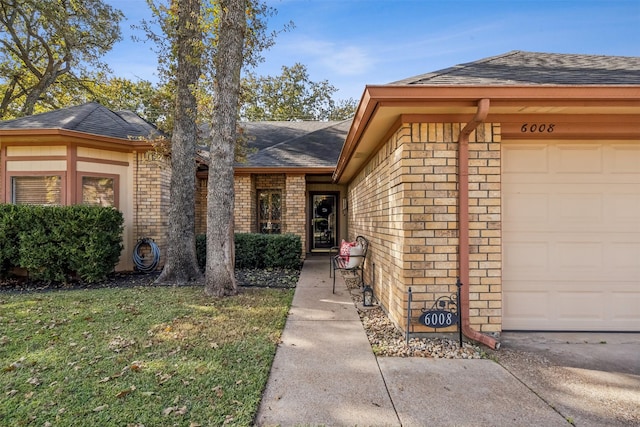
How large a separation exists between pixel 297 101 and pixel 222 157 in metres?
20.9

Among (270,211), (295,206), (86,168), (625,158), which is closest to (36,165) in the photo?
(86,168)

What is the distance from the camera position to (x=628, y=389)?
8.15ft

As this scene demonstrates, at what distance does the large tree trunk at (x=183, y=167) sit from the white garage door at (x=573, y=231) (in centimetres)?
566

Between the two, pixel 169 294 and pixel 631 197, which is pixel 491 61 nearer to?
pixel 631 197

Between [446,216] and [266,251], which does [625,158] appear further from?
[266,251]

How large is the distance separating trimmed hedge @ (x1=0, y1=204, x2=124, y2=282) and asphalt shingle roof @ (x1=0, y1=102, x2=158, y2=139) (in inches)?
80.4

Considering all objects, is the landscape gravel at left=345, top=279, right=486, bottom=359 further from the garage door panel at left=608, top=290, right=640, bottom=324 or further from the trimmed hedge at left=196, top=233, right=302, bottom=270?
the trimmed hedge at left=196, top=233, right=302, bottom=270

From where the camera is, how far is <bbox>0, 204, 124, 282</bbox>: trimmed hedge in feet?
19.7

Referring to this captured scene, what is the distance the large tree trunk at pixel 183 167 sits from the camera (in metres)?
6.41

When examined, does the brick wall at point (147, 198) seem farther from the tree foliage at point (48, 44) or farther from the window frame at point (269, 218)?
the tree foliage at point (48, 44)

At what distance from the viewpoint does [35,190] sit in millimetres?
7066

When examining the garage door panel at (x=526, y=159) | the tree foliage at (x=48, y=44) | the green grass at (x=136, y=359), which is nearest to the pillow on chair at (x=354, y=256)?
the green grass at (x=136, y=359)

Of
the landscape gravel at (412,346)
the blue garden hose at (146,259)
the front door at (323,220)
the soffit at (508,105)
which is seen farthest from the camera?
the front door at (323,220)

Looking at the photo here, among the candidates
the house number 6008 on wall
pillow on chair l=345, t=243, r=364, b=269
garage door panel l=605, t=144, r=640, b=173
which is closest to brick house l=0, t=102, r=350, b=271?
pillow on chair l=345, t=243, r=364, b=269
